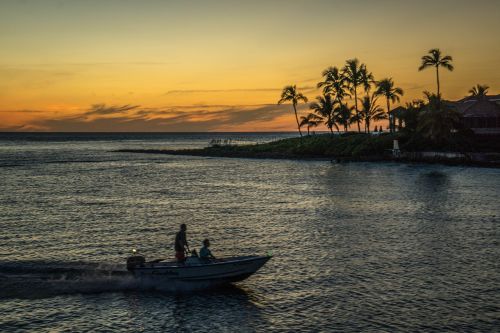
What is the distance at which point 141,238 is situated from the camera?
32.4 m

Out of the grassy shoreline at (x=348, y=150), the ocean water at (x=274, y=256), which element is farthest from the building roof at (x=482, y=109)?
the ocean water at (x=274, y=256)

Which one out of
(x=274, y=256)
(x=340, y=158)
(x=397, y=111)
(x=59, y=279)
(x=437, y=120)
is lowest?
(x=274, y=256)

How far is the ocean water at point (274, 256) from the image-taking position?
18766 mm

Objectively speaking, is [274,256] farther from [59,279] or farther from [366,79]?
[366,79]

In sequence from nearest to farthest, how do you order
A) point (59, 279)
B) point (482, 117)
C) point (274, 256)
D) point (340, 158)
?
point (59, 279), point (274, 256), point (482, 117), point (340, 158)

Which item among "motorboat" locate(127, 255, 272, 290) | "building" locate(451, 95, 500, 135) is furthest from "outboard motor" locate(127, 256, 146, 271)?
"building" locate(451, 95, 500, 135)

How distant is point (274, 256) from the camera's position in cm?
2748

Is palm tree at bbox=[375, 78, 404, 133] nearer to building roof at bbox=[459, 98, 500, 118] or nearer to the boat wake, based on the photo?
building roof at bbox=[459, 98, 500, 118]

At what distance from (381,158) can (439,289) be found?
7366 centimetres

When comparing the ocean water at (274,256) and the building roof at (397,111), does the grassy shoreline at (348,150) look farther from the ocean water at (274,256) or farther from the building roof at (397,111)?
the ocean water at (274,256)

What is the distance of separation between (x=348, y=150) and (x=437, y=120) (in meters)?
23.8

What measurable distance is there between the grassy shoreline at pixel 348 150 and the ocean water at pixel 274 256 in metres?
28.6

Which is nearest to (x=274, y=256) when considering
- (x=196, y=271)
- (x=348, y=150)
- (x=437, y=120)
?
(x=196, y=271)

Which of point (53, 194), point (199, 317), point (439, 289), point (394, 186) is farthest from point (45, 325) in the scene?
point (394, 186)
